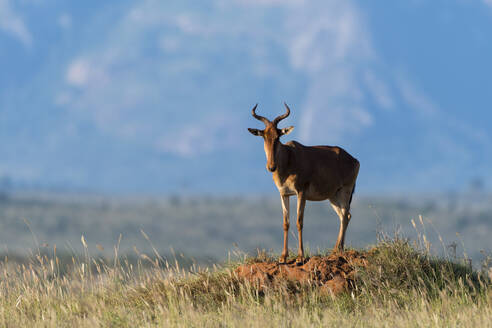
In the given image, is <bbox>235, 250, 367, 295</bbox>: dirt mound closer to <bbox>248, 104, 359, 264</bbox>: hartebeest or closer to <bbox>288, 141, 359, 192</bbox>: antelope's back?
<bbox>248, 104, 359, 264</bbox>: hartebeest

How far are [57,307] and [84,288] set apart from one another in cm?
128

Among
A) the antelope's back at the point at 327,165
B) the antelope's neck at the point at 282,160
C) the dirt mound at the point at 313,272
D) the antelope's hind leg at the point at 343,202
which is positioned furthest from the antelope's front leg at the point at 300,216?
the antelope's hind leg at the point at 343,202

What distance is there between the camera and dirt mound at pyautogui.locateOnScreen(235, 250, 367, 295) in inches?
549

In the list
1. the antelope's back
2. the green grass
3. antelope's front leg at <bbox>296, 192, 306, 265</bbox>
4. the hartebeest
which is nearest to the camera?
the green grass

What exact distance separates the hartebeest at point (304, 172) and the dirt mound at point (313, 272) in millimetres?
435

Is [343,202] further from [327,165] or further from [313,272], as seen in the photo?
[313,272]

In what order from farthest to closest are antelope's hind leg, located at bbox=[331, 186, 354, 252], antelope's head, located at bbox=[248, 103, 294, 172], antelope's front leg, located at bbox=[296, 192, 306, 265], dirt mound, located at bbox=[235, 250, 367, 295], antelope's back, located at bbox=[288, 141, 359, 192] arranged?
antelope's hind leg, located at bbox=[331, 186, 354, 252] < antelope's back, located at bbox=[288, 141, 359, 192] < antelope's front leg, located at bbox=[296, 192, 306, 265] < antelope's head, located at bbox=[248, 103, 294, 172] < dirt mound, located at bbox=[235, 250, 367, 295]

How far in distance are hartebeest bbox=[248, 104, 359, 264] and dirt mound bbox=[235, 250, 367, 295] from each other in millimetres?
435

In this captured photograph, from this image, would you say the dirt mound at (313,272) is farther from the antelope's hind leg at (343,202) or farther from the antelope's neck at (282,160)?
the antelope's neck at (282,160)

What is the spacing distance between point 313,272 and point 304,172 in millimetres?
2051

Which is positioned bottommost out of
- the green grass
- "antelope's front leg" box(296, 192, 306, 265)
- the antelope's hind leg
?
the green grass

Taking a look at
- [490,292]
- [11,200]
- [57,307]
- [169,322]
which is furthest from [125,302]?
[11,200]

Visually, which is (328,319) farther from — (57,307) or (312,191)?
(57,307)

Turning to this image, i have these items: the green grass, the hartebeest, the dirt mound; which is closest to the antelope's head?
the hartebeest
